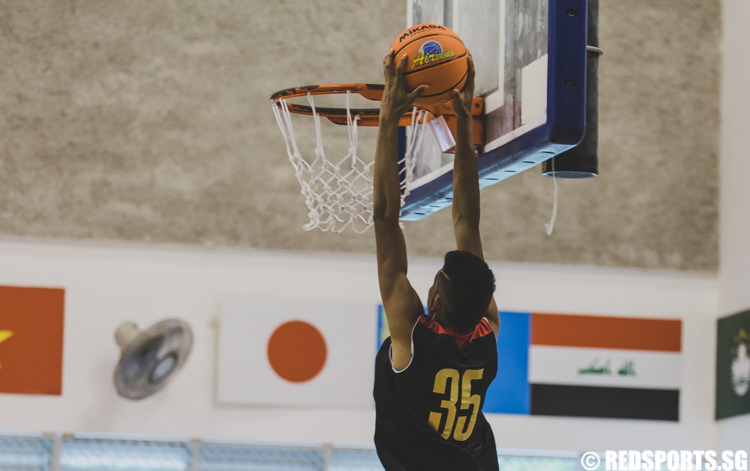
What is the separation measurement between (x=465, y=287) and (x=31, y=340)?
5.80m

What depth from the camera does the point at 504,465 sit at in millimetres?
8727

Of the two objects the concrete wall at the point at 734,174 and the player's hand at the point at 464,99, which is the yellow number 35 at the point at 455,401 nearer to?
the player's hand at the point at 464,99

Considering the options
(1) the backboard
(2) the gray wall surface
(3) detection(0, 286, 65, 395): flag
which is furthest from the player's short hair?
(3) detection(0, 286, 65, 395): flag

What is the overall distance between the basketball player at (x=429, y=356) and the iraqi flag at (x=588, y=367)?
508 cm

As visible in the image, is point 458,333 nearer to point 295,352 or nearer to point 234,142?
point 295,352

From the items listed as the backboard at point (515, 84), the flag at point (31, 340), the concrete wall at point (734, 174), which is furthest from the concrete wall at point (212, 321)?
the backboard at point (515, 84)

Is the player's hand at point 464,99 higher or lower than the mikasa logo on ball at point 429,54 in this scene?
lower

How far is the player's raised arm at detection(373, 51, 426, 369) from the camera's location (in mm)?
3566

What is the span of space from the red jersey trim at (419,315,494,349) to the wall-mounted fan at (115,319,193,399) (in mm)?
5063

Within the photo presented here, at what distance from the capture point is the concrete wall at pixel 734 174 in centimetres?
888

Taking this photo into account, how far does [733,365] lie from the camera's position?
8.79 meters

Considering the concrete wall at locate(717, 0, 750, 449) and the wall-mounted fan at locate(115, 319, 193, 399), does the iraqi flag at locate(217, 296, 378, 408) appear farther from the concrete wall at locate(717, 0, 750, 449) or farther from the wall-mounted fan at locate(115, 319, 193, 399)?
the concrete wall at locate(717, 0, 750, 449)

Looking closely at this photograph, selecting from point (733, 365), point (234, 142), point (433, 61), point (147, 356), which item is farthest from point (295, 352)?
point (433, 61)

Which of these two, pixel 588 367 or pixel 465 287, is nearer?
pixel 465 287
